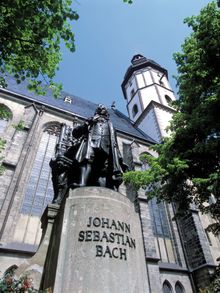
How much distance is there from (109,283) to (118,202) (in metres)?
1.08

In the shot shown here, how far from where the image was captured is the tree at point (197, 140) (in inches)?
262

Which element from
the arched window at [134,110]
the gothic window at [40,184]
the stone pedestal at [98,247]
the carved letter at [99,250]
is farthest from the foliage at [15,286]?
the arched window at [134,110]

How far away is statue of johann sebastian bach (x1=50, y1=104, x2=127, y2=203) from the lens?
12.9 feet

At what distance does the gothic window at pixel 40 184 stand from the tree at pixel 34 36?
6179 millimetres

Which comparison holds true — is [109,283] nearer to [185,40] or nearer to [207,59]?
[207,59]

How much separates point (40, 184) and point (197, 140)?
825cm

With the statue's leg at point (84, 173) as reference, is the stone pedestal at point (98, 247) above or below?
below

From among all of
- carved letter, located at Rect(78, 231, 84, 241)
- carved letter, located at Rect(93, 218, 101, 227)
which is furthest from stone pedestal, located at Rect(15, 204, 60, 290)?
carved letter, located at Rect(93, 218, 101, 227)

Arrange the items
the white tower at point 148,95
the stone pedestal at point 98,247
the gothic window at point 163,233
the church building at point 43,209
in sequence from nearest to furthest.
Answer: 1. the stone pedestal at point 98,247
2. the church building at point 43,209
3. the gothic window at point 163,233
4. the white tower at point 148,95

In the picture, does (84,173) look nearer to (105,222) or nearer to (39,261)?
(105,222)

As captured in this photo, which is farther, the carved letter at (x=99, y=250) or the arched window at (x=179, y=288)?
the arched window at (x=179, y=288)

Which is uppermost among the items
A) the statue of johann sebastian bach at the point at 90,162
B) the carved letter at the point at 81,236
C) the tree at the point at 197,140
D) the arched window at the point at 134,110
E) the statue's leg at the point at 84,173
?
the arched window at the point at 134,110

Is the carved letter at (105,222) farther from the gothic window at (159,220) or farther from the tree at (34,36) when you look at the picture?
the gothic window at (159,220)

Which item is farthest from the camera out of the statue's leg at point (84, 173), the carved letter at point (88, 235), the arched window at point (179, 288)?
the arched window at point (179, 288)
